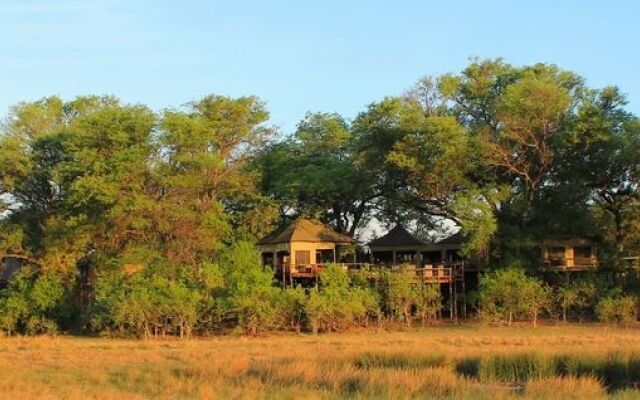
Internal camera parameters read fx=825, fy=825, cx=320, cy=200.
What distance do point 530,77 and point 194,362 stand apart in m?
29.7

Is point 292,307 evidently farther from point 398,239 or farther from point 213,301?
point 398,239

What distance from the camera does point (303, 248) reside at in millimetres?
46969

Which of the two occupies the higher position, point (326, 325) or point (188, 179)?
point (188, 179)

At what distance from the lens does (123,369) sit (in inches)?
857

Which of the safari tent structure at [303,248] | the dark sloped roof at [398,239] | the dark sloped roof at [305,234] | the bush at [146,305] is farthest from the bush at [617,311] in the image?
the bush at [146,305]

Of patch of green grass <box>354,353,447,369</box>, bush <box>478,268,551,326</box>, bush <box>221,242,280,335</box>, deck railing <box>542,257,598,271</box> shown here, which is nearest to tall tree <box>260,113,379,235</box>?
bush <box>221,242,280,335</box>

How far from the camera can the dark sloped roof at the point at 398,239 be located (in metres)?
51.2

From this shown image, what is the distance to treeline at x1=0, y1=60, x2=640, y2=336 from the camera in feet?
135

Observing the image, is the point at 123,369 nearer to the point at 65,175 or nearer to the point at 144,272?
the point at 144,272

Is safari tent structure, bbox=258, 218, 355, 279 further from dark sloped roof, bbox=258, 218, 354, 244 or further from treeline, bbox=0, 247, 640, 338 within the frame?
treeline, bbox=0, 247, 640, 338

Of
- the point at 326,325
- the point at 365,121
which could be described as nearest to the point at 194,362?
the point at 326,325

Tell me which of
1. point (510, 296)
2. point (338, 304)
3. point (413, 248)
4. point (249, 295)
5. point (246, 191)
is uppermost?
point (246, 191)

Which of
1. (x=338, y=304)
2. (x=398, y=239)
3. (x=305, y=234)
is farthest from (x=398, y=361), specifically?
(x=398, y=239)

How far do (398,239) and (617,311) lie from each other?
14583 millimetres
